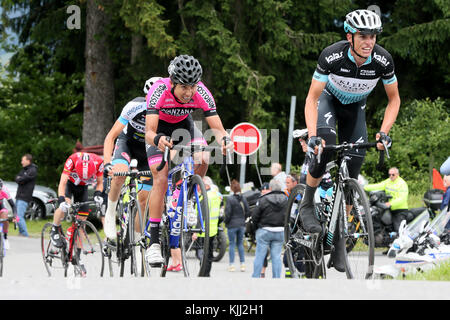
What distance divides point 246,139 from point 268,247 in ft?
10.6

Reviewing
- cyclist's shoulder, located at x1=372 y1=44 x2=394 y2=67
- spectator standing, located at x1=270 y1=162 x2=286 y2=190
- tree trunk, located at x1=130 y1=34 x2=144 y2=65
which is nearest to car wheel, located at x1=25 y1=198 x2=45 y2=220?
tree trunk, located at x1=130 y1=34 x2=144 y2=65

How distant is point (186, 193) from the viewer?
747cm

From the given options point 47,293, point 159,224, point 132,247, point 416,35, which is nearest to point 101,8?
point 416,35

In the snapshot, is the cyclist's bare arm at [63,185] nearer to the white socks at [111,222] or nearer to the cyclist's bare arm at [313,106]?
the white socks at [111,222]

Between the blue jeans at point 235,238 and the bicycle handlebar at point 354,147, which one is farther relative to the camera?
the blue jeans at point 235,238

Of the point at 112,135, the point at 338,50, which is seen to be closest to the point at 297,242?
the point at 338,50

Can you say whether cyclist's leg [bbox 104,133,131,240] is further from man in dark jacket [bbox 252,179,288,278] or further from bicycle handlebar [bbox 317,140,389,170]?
man in dark jacket [bbox 252,179,288,278]

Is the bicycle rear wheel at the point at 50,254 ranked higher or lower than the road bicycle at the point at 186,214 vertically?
lower

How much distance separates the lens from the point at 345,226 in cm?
666

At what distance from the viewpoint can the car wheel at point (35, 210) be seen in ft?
86.5

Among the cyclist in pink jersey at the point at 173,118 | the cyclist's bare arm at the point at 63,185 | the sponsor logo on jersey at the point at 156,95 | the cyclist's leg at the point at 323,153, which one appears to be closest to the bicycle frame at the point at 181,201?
the cyclist in pink jersey at the point at 173,118

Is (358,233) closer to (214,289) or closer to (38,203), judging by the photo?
(214,289)

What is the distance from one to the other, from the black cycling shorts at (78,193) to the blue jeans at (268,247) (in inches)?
121

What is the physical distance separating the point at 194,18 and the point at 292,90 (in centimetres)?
457
